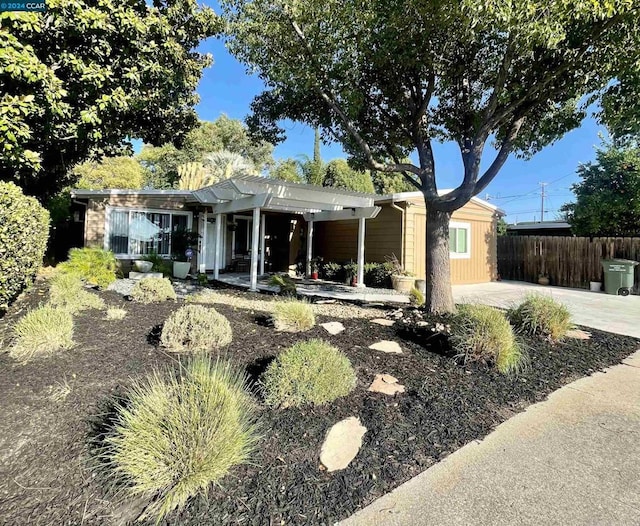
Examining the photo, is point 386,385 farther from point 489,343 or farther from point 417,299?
point 417,299

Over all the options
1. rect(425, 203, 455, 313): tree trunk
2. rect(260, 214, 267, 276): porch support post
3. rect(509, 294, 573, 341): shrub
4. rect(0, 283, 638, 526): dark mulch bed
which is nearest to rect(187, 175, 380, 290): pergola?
rect(260, 214, 267, 276): porch support post

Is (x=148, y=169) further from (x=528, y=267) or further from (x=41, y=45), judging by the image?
(x=528, y=267)

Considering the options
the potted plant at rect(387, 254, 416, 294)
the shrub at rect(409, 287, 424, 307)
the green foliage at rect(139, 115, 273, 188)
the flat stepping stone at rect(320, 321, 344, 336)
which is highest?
the green foliage at rect(139, 115, 273, 188)

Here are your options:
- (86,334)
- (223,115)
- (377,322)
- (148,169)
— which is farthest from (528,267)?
(148,169)

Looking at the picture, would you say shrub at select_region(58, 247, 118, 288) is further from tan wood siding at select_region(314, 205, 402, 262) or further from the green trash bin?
the green trash bin

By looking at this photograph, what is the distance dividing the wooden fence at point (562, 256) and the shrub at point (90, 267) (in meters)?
14.1

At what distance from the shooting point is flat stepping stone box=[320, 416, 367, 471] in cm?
241

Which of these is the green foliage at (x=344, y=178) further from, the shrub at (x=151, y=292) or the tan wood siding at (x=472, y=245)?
the shrub at (x=151, y=292)

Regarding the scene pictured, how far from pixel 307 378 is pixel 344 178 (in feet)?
65.6

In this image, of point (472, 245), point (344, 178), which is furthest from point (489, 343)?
point (344, 178)

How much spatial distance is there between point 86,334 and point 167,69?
16.4ft

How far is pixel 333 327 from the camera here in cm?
518

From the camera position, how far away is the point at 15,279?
15.7 feet

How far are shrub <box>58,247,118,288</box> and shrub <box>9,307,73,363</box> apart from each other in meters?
4.43
